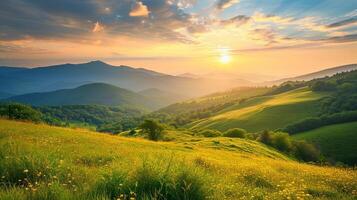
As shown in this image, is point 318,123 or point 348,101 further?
point 348,101

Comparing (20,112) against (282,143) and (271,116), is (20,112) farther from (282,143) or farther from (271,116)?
(271,116)

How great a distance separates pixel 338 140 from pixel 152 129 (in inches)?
3110

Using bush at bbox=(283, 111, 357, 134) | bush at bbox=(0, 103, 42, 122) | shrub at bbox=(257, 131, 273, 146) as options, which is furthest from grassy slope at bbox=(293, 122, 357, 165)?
bush at bbox=(0, 103, 42, 122)

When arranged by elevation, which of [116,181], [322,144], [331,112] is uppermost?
[116,181]

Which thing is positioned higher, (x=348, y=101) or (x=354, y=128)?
(x=348, y=101)

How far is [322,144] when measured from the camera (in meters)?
113

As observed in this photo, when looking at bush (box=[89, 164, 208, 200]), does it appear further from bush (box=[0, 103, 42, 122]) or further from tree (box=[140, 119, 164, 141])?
tree (box=[140, 119, 164, 141])

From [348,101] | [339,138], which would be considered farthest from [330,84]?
[339,138]

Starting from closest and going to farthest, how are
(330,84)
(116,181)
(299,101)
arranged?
(116,181) → (299,101) → (330,84)

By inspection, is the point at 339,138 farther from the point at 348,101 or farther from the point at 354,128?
the point at 348,101

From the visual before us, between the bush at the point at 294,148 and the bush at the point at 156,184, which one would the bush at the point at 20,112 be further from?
the bush at the point at 294,148

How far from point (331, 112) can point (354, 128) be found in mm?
25428

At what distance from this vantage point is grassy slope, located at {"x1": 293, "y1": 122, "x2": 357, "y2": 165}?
106 metres

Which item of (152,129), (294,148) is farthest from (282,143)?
(152,129)
